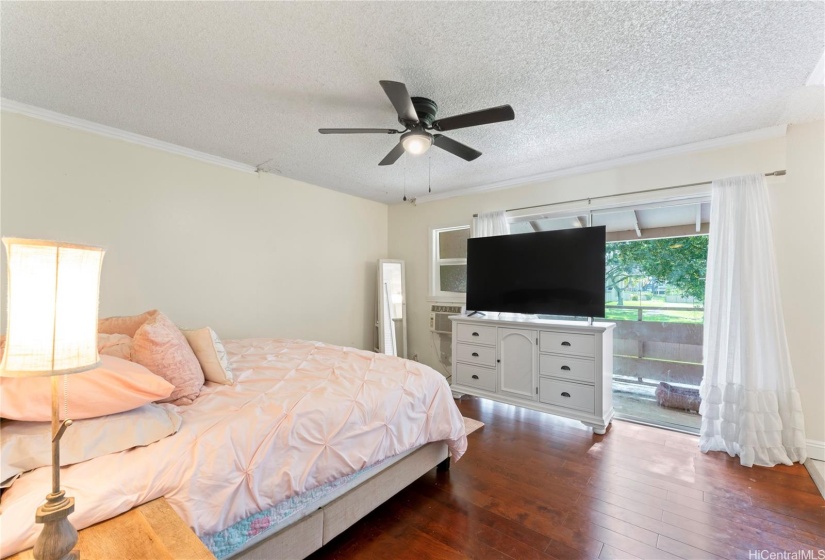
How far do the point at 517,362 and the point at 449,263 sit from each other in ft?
5.40

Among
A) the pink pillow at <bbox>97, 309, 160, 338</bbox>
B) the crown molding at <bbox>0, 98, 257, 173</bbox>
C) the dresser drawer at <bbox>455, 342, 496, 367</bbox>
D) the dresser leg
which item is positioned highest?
the crown molding at <bbox>0, 98, 257, 173</bbox>

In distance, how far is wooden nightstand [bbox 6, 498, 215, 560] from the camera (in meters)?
0.88

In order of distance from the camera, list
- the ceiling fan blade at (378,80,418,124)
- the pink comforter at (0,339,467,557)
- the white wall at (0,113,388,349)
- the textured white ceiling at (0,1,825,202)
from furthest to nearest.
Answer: the white wall at (0,113,388,349) → the ceiling fan blade at (378,80,418,124) → the textured white ceiling at (0,1,825,202) → the pink comforter at (0,339,467,557)

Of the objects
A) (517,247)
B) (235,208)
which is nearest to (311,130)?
(235,208)

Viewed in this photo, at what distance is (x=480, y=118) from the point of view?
1.93 m

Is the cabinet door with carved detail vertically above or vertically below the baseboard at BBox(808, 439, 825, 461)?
Result: above

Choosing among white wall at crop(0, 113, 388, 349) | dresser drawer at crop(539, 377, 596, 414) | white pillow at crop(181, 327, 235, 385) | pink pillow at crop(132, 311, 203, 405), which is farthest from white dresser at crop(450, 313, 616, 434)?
pink pillow at crop(132, 311, 203, 405)

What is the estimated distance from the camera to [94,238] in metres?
2.60

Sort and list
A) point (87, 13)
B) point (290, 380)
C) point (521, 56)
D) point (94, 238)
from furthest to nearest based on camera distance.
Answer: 1. point (94, 238)
2. point (290, 380)
3. point (521, 56)
4. point (87, 13)

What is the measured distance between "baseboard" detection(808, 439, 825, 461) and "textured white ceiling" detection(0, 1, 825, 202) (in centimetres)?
238

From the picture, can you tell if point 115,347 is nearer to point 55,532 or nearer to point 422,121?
point 55,532

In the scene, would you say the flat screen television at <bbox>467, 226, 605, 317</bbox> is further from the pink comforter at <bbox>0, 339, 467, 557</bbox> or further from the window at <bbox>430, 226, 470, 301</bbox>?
the pink comforter at <bbox>0, 339, 467, 557</bbox>

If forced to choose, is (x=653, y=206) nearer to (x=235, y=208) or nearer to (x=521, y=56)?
(x=521, y=56)

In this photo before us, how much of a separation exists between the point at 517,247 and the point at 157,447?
330cm
